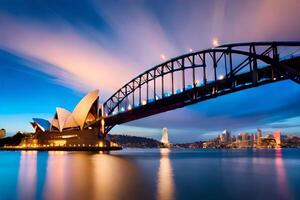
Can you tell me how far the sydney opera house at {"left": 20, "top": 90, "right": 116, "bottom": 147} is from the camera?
10031cm

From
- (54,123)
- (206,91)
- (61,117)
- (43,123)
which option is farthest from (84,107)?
(206,91)

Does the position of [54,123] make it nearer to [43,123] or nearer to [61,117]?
[61,117]

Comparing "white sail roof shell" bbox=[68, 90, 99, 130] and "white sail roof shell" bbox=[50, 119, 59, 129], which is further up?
"white sail roof shell" bbox=[68, 90, 99, 130]

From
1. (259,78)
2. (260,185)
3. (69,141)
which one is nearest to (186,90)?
(259,78)

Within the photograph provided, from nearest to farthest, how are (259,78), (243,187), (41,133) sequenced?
(243,187) → (259,78) → (41,133)

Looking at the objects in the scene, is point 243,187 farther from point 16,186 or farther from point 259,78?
point 259,78

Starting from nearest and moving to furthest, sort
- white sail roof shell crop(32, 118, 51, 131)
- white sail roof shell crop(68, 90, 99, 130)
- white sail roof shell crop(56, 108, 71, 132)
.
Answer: white sail roof shell crop(68, 90, 99, 130) < white sail roof shell crop(56, 108, 71, 132) < white sail roof shell crop(32, 118, 51, 131)

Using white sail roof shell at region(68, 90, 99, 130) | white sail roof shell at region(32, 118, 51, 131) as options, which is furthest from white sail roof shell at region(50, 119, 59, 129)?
white sail roof shell at region(68, 90, 99, 130)

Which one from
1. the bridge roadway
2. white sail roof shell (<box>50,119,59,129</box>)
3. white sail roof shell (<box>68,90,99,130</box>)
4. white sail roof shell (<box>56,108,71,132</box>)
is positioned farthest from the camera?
white sail roof shell (<box>50,119,59,129</box>)

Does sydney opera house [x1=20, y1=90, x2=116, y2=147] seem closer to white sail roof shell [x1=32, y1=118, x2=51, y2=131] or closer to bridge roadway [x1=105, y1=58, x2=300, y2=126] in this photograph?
white sail roof shell [x1=32, y1=118, x2=51, y2=131]

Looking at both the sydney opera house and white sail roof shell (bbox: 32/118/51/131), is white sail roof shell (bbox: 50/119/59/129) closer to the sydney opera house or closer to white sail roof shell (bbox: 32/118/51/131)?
the sydney opera house

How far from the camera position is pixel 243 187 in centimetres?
2062

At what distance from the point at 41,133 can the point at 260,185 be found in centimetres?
11064

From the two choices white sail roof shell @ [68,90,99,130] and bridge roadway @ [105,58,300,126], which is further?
white sail roof shell @ [68,90,99,130]
